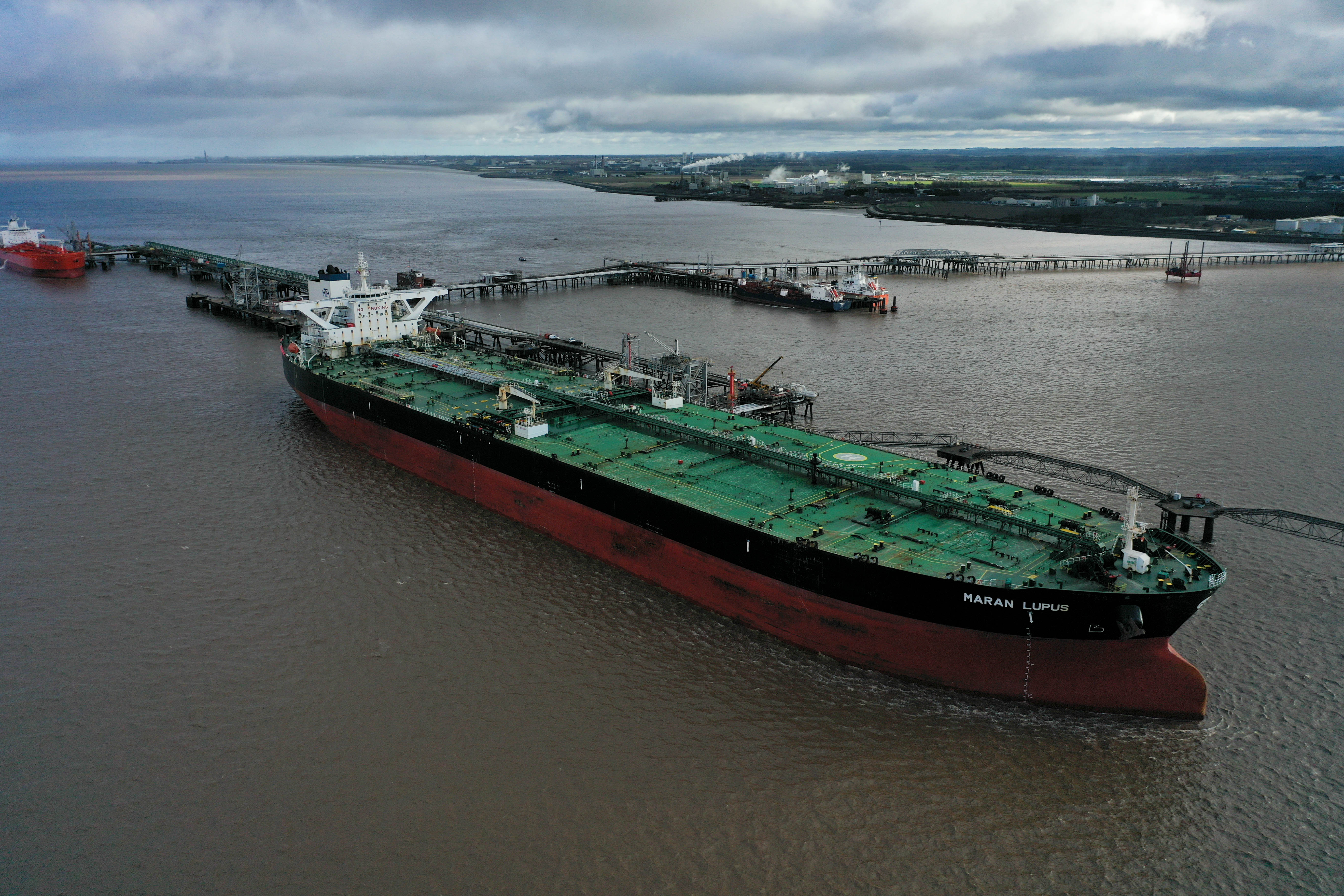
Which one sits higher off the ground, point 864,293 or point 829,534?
point 864,293

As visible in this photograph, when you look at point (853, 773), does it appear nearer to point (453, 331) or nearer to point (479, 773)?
point (479, 773)

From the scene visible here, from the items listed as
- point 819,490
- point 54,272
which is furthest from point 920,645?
point 54,272

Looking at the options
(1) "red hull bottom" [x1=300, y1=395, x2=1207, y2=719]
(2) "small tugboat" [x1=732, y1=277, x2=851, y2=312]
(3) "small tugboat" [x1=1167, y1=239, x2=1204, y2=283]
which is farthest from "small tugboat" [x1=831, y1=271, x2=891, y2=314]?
(1) "red hull bottom" [x1=300, y1=395, x2=1207, y2=719]

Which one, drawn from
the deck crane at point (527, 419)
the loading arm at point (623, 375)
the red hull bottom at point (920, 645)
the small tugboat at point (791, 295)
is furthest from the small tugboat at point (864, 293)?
the red hull bottom at point (920, 645)

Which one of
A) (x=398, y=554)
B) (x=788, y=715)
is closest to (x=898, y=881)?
(x=788, y=715)

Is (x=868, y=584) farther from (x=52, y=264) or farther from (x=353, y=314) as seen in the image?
(x=52, y=264)

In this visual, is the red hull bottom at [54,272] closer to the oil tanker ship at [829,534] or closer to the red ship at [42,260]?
the red ship at [42,260]

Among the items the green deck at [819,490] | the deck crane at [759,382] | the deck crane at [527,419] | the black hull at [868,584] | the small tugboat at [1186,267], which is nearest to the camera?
the black hull at [868,584]
